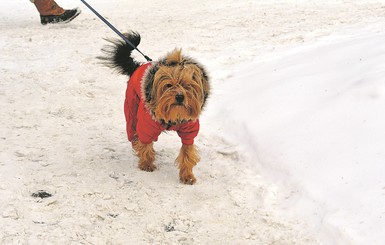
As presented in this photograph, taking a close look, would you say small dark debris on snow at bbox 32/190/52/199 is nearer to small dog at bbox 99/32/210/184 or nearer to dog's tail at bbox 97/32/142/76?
small dog at bbox 99/32/210/184

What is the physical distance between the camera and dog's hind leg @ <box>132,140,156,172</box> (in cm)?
404

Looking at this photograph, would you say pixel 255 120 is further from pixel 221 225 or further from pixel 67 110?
pixel 67 110

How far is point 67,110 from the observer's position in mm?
5250

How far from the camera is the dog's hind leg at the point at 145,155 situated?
404 centimetres

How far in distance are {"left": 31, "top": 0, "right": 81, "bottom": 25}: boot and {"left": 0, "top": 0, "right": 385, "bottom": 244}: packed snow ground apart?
140 cm

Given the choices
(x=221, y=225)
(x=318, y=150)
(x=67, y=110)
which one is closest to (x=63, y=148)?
(x=67, y=110)

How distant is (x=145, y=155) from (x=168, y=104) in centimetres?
79

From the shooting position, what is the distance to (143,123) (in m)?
3.80

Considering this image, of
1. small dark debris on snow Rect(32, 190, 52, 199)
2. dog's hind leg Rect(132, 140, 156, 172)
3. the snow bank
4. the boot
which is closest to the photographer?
the snow bank

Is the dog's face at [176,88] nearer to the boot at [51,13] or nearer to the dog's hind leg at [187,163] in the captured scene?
the dog's hind leg at [187,163]

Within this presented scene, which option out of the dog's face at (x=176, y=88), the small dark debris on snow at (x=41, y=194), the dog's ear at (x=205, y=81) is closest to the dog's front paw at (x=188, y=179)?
the dog's face at (x=176, y=88)

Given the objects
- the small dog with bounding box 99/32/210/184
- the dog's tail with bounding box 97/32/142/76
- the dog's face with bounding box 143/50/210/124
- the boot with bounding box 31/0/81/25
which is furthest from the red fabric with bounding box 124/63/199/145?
the boot with bounding box 31/0/81/25

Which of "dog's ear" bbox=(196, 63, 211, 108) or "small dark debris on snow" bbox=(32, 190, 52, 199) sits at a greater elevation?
"dog's ear" bbox=(196, 63, 211, 108)

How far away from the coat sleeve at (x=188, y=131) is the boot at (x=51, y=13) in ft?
19.1
